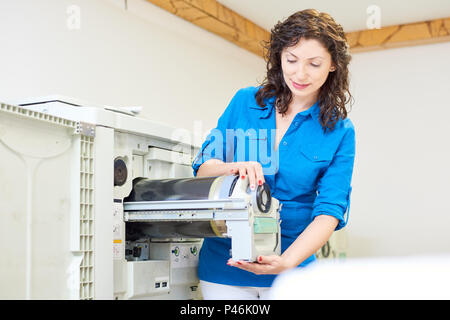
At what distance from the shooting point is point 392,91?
4.17m

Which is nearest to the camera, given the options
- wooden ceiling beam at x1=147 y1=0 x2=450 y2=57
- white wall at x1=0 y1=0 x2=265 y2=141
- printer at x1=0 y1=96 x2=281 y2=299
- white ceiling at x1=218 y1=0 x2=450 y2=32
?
printer at x1=0 y1=96 x2=281 y2=299

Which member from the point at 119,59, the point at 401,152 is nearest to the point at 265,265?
the point at 119,59

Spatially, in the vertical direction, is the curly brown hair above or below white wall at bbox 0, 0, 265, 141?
below

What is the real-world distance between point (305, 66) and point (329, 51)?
0.26ft

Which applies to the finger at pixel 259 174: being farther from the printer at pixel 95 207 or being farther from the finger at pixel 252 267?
the finger at pixel 252 267

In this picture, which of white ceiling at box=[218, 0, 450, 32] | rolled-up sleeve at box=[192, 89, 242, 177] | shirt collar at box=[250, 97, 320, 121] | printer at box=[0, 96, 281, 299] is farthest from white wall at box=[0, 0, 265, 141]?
shirt collar at box=[250, 97, 320, 121]

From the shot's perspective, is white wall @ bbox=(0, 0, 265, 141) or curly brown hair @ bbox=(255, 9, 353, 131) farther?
white wall @ bbox=(0, 0, 265, 141)

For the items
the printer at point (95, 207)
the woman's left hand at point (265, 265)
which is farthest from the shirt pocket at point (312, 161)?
the woman's left hand at point (265, 265)

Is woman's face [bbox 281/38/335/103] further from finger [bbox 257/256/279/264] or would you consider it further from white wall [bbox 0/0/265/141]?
white wall [bbox 0/0/265/141]

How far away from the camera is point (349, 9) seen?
360cm

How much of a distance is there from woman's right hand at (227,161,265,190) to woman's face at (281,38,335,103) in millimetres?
246

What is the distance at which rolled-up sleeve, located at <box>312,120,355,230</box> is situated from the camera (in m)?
1.38

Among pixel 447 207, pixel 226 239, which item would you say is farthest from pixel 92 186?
pixel 447 207
